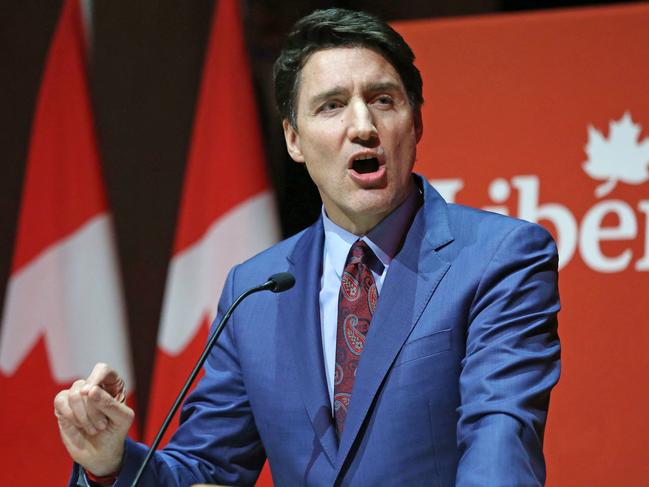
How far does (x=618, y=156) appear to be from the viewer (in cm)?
288

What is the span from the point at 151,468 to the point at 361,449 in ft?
1.27

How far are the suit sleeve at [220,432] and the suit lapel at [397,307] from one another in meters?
0.31

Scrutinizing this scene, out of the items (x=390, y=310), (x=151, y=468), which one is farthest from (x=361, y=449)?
(x=151, y=468)

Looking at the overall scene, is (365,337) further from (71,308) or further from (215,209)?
(71,308)

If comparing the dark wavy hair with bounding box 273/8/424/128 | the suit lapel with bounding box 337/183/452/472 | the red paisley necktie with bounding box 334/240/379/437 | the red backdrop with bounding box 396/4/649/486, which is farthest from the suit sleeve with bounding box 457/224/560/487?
the red backdrop with bounding box 396/4/649/486

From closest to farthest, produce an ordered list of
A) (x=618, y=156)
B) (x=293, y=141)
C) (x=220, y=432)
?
(x=220, y=432) → (x=293, y=141) → (x=618, y=156)

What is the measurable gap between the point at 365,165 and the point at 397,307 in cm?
31

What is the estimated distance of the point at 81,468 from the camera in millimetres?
1809

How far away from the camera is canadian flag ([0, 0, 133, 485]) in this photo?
3.77m

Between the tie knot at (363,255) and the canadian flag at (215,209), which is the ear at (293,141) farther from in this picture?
the canadian flag at (215,209)

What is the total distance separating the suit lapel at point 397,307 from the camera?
178cm

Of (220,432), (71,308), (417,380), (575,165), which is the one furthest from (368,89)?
(71,308)

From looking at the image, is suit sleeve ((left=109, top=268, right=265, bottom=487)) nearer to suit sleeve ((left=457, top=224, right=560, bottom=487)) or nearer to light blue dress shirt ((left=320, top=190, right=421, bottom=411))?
light blue dress shirt ((left=320, top=190, right=421, bottom=411))

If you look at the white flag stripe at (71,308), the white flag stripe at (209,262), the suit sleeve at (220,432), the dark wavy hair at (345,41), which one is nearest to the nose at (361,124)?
the dark wavy hair at (345,41)
